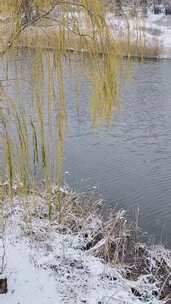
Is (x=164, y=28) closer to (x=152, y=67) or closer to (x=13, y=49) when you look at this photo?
(x=152, y=67)

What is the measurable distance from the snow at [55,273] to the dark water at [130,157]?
5.29 ft

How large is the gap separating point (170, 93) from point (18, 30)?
31.2 feet

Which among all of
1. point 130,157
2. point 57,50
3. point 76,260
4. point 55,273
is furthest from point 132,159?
point 57,50

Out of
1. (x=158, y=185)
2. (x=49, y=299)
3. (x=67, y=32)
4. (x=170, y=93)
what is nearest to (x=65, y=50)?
(x=67, y=32)

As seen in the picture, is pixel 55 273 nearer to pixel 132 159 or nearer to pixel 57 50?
pixel 57 50

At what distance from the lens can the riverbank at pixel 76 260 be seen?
3852mm

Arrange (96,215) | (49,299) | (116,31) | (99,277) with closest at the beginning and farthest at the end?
(116,31)
(49,299)
(99,277)
(96,215)

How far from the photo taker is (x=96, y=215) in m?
5.42

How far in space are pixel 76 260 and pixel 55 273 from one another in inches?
12.1

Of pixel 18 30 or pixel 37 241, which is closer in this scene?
pixel 18 30

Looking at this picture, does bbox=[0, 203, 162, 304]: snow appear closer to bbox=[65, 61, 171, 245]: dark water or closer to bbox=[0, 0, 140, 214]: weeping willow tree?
bbox=[0, 0, 140, 214]: weeping willow tree

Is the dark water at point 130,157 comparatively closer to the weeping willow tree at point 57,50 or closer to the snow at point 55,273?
the snow at point 55,273

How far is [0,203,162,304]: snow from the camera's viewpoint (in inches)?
149

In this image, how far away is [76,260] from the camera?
4.35m
